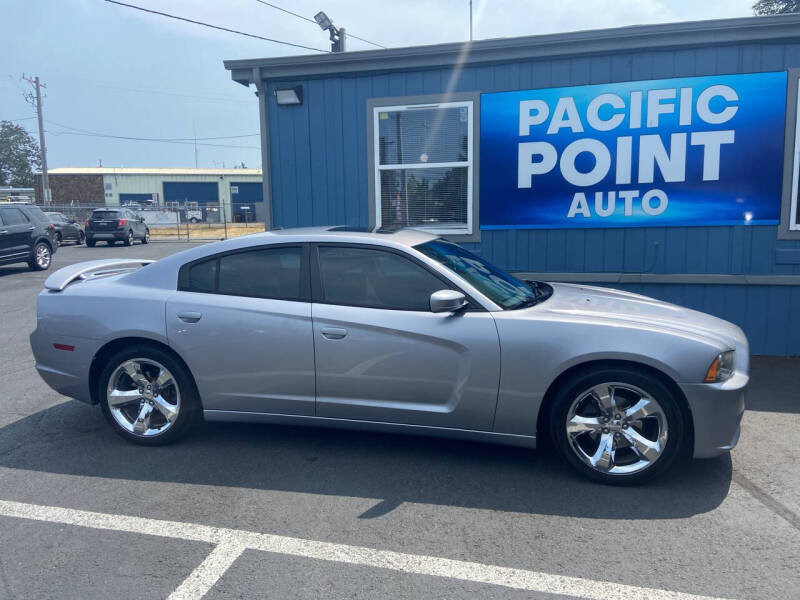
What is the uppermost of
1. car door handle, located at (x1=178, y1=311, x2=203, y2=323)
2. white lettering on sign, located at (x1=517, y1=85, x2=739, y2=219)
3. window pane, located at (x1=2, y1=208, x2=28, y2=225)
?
white lettering on sign, located at (x1=517, y1=85, x2=739, y2=219)

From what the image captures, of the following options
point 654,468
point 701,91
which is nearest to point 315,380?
point 654,468

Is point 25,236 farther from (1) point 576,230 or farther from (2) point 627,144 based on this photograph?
(2) point 627,144

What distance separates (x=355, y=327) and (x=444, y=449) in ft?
3.64

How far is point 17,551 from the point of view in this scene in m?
3.14

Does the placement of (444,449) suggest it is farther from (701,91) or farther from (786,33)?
(786,33)

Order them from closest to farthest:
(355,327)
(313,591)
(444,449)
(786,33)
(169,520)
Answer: (313,591) → (169,520) → (355,327) → (444,449) → (786,33)

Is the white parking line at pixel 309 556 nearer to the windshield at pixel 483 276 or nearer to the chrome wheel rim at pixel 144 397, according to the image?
the chrome wheel rim at pixel 144 397

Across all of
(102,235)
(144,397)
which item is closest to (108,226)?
(102,235)

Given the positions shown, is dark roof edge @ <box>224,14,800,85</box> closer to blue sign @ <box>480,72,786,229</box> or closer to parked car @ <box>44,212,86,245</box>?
blue sign @ <box>480,72,786,229</box>

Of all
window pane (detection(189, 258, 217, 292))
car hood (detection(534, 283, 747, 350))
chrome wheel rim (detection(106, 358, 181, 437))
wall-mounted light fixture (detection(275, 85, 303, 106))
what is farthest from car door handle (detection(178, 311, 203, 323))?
wall-mounted light fixture (detection(275, 85, 303, 106))

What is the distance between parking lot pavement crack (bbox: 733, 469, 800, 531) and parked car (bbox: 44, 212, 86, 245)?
26803 millimetres

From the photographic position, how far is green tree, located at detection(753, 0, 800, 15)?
118 ft

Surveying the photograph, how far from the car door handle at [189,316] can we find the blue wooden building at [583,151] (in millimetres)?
3903

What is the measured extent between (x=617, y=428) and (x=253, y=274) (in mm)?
2563
